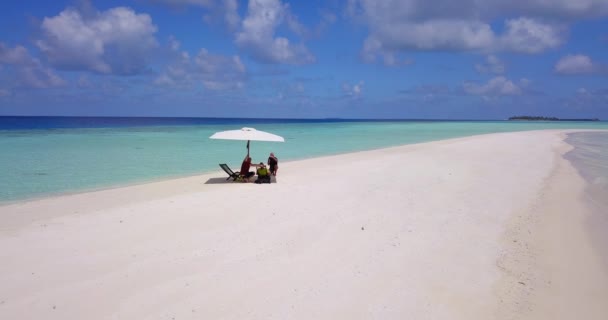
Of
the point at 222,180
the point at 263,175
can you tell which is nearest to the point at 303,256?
the point at 263,175

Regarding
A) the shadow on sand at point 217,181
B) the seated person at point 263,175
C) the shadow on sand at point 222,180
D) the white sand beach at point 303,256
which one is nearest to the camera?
the white sand beach at point 303,256

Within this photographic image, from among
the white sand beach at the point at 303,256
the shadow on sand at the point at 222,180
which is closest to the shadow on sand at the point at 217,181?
the shadow on sand at the point at 222,180

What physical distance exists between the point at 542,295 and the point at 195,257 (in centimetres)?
413

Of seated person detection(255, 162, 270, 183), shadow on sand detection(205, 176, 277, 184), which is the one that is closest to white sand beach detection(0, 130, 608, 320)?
seated person detection(255, 162, 270, 183)

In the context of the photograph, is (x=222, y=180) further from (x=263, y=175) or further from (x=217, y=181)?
(x=263, y=175)

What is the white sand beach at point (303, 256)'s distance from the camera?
13.5ft

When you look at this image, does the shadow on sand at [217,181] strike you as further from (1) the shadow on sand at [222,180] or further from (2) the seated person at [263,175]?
(2) the seated person at [263,175]

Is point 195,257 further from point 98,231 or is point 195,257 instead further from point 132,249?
point 98,231

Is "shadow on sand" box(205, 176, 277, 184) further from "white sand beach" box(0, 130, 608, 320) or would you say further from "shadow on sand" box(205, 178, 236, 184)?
"white sand beach" box(0, 130, 608, 320)

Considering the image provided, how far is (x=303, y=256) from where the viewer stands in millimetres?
5367

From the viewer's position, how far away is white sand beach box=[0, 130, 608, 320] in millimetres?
4113

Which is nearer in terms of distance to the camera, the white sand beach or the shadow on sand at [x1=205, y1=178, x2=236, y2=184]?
the white sand beach

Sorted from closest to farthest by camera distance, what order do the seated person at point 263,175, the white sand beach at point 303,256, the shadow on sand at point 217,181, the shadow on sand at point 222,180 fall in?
1. the white sand beach at point 303,256
2. the seated person at point 263,175
3. the shadow on sand at point 222,180
4. the shadow on sand at point 217,181

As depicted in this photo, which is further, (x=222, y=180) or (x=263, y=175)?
(x=222, y=180)
